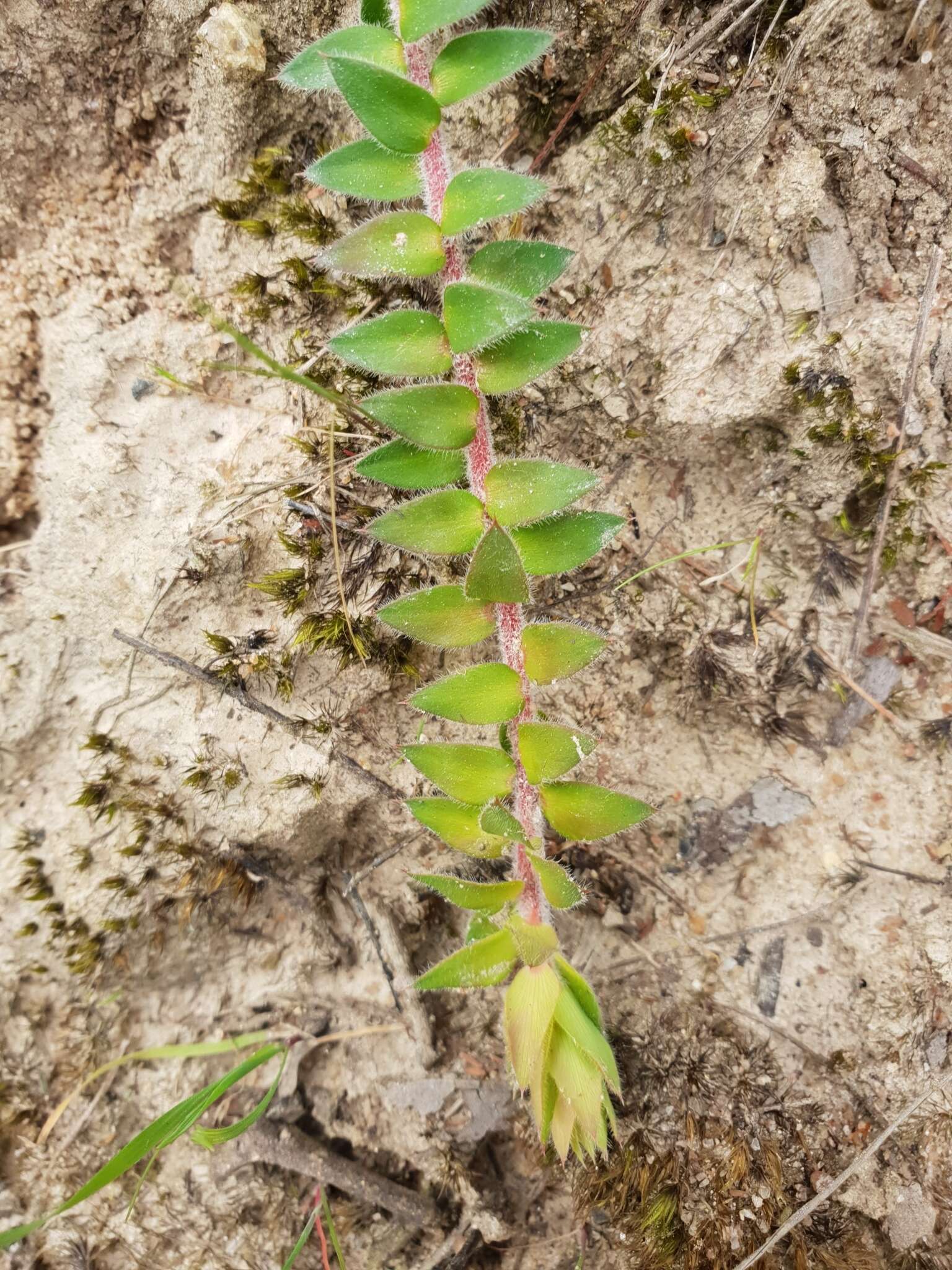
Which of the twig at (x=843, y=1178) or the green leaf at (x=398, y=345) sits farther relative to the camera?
the twig at (x=843, y=1178)

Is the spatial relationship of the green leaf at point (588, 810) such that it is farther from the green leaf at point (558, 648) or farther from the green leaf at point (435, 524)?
the green leaf at point (435, 524)

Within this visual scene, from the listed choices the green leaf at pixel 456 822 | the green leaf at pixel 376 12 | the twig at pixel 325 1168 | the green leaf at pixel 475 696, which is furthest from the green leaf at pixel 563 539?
the twig at pixel 325 1168

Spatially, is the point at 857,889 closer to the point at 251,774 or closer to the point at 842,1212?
the point at 842,1212

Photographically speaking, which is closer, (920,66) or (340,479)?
(920,66)

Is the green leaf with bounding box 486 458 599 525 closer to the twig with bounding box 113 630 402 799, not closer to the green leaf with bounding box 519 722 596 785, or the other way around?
the green leaf with bounding box 519 722 596 785

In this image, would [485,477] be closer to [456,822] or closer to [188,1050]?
[456,822]

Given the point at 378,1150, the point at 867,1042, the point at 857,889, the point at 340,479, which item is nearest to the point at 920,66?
the point at 340,479

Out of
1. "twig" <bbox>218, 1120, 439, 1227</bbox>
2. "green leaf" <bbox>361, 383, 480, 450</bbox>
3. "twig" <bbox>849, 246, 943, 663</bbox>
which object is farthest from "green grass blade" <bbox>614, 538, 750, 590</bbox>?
"twig" <bbox>218, 1120, 439, 1227</bbox>
